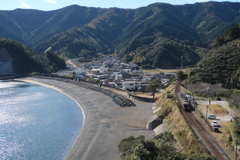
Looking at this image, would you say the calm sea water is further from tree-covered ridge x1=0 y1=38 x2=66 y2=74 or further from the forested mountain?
the forested mountain

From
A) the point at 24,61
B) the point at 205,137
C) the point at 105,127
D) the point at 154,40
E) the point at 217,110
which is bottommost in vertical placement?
the point at 105,127

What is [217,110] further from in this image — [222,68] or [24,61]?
[24,61]

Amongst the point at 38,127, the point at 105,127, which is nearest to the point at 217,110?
the point at 105,127

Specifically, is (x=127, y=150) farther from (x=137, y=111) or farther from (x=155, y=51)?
(x=155, y=51)

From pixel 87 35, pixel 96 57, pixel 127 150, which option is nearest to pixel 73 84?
pixel 127 150

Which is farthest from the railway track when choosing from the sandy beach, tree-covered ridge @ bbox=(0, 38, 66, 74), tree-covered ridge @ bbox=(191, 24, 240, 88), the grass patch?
tree-covered ridge @ bbox=(0, 38, 66, 74)

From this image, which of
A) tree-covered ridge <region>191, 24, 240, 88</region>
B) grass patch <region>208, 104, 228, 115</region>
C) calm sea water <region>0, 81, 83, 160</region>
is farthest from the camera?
tree-covered ridge <region>191, 24, 240, 88</region>
